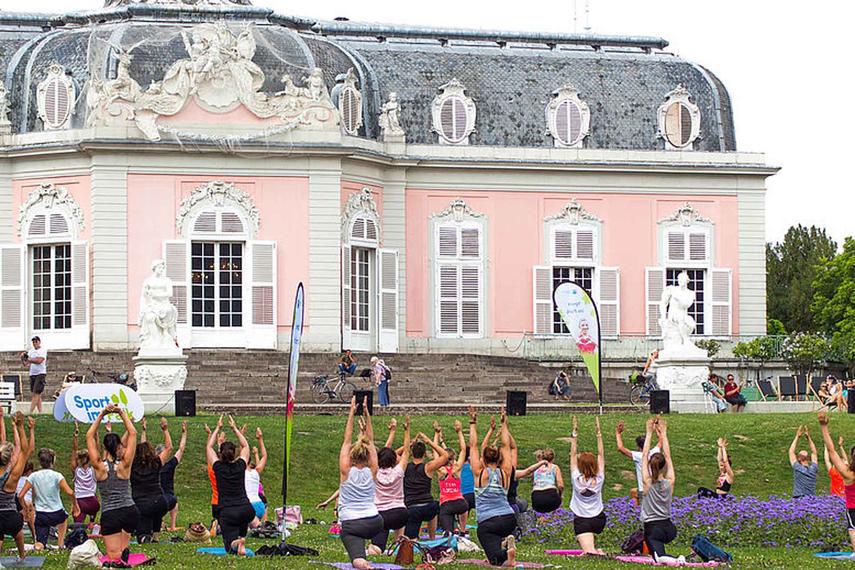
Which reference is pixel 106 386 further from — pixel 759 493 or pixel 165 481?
pixel 759 493

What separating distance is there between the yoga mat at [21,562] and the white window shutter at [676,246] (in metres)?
35.8

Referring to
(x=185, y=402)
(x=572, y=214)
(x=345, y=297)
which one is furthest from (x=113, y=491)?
(x=572, y=214)

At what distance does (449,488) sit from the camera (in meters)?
25.2

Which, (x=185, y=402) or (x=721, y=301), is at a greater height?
(x=721, y=301)

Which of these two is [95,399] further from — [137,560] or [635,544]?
[635,544]

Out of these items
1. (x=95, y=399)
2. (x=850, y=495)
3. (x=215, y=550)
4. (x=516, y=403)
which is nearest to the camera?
(x=850, y=495)

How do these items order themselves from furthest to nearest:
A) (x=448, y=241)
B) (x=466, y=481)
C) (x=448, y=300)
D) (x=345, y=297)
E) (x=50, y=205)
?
(x=448, y=241)
(x=448, y=300)
(x=345, y=297)
(x=50, y=205)
(x=466, y=481)

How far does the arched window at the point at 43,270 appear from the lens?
52.8 meters

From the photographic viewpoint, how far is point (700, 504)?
2859cm

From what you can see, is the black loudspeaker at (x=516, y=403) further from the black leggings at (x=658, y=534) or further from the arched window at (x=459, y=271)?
the black leggings at (x=658, y=534)

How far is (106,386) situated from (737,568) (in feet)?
39.0

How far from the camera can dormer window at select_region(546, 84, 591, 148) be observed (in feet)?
188

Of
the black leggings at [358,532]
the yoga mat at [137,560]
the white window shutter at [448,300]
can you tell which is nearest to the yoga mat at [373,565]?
the black leggings at [358,532]

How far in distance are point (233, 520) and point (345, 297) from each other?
97.1 feet
